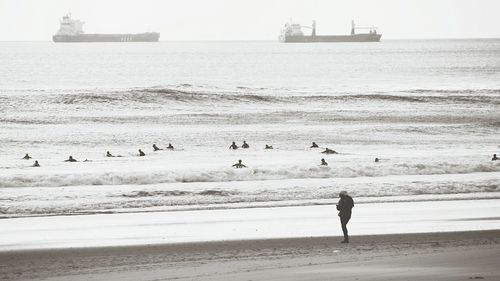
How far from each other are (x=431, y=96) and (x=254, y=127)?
25.3 meters

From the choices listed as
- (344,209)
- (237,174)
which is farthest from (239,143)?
(344,209)

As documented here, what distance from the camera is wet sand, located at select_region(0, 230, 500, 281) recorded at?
38.3 ft

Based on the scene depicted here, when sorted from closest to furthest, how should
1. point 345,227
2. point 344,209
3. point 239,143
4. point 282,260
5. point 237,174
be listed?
point 282,260 < point 345,227 < point 344,209 < point 237,174 < point 239,143

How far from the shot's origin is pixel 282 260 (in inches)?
507

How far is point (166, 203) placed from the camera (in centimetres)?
2038

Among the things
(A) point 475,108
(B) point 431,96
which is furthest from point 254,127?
(B) point 431,96

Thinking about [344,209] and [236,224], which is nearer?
[344,209]

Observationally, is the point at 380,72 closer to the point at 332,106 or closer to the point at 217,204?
the point at 332,106

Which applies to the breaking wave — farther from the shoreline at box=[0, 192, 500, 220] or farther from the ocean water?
the shoreline at box=[0, 192, 500, 220]

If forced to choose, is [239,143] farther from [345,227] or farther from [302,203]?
[345,227]

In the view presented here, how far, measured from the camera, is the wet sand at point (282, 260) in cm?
1167

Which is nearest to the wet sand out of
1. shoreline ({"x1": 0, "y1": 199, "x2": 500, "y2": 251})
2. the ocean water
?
shoreline ({"x1": 0, "y1": 199, "x2": 500, "y2": 251})

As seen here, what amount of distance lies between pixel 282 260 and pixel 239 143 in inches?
977

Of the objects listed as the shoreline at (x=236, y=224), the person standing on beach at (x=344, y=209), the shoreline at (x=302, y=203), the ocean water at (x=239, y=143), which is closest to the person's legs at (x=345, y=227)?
the person standing on beach at (x=344, y=209)
